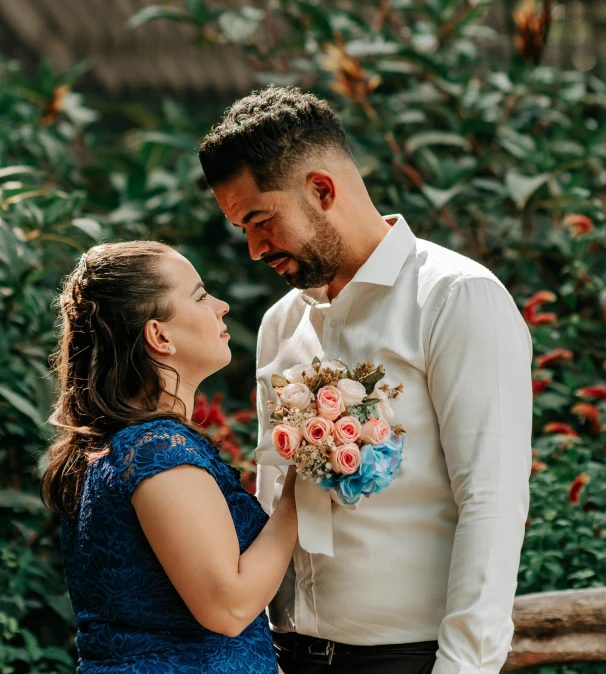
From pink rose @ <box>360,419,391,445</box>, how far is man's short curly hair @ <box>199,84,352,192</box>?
0.59 metres

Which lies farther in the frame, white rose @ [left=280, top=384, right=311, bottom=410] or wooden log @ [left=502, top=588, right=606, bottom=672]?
wooden log @ [left=502, top=588, right=606, bottom=672]

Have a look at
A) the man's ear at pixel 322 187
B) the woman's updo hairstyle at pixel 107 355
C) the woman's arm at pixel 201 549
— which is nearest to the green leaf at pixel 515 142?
the man's ear at pixel 322 187

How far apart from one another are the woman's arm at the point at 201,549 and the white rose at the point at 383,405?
35cm

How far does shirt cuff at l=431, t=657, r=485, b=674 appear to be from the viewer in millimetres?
1724

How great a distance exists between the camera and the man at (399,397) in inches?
69.5

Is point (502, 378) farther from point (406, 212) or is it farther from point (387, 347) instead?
point (406, 212)

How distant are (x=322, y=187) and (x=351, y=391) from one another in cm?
52

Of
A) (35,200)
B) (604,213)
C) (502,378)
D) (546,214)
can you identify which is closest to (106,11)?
(35,200)

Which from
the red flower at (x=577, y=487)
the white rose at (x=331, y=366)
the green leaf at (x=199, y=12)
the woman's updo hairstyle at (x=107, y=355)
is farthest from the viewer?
the green leaf at (x=199, y=12)

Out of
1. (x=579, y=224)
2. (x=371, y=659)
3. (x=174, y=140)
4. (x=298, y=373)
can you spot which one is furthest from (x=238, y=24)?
(x=371, y=659)

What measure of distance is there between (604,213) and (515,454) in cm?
212

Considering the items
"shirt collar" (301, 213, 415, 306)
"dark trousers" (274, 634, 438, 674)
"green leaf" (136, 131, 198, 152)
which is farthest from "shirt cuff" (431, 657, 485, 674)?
"green leaf" (136, 131, 198, 152)

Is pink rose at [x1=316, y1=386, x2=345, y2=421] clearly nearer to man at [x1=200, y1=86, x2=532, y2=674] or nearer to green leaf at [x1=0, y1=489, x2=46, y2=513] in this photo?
man at [x1=200, y1=86, x2=532, y2=674]

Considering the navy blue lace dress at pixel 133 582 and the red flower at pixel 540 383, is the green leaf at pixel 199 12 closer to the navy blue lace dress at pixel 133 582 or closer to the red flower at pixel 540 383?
the red flower at pixel 540 383
